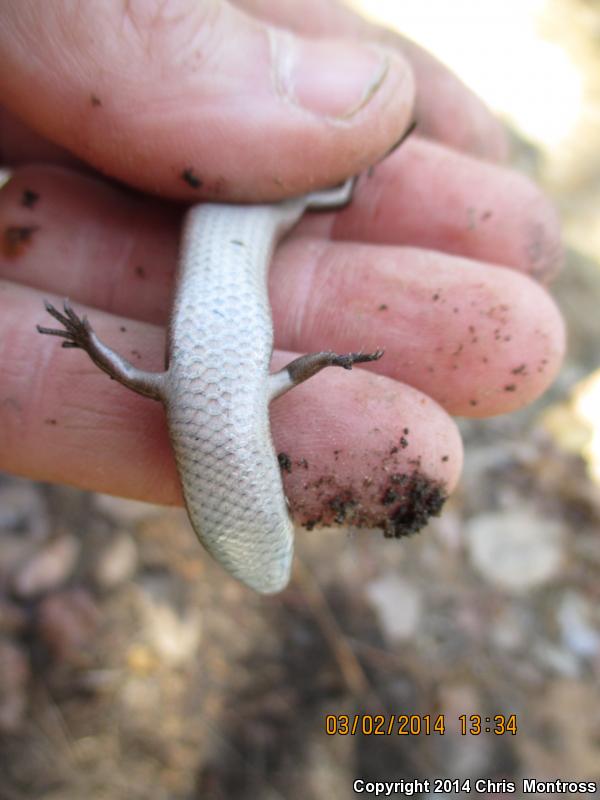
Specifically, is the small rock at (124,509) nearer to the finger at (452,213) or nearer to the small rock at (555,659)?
the finger at (452,213)

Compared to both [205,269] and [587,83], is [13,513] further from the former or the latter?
[587,83]

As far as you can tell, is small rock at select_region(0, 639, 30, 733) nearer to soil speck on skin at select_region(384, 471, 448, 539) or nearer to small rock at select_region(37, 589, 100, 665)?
small rock at select_region(37, 589, 100, 665)

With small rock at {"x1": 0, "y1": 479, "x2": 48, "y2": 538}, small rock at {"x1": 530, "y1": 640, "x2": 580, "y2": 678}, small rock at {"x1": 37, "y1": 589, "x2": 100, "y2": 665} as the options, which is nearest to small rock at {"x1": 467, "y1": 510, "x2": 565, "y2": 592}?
small rock at {"x1": 530, "y1": 640, "x2": 580, "y2": 678}

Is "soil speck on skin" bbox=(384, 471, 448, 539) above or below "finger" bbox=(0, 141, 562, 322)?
below

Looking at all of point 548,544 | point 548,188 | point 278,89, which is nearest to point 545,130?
point 548,188

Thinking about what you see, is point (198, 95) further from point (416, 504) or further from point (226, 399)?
point (416, 504)

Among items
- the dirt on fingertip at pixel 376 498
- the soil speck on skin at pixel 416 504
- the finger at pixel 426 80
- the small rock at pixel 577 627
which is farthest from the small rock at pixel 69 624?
the finger at pixel 426 80

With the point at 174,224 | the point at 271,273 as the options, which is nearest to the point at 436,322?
the point at 271,273
